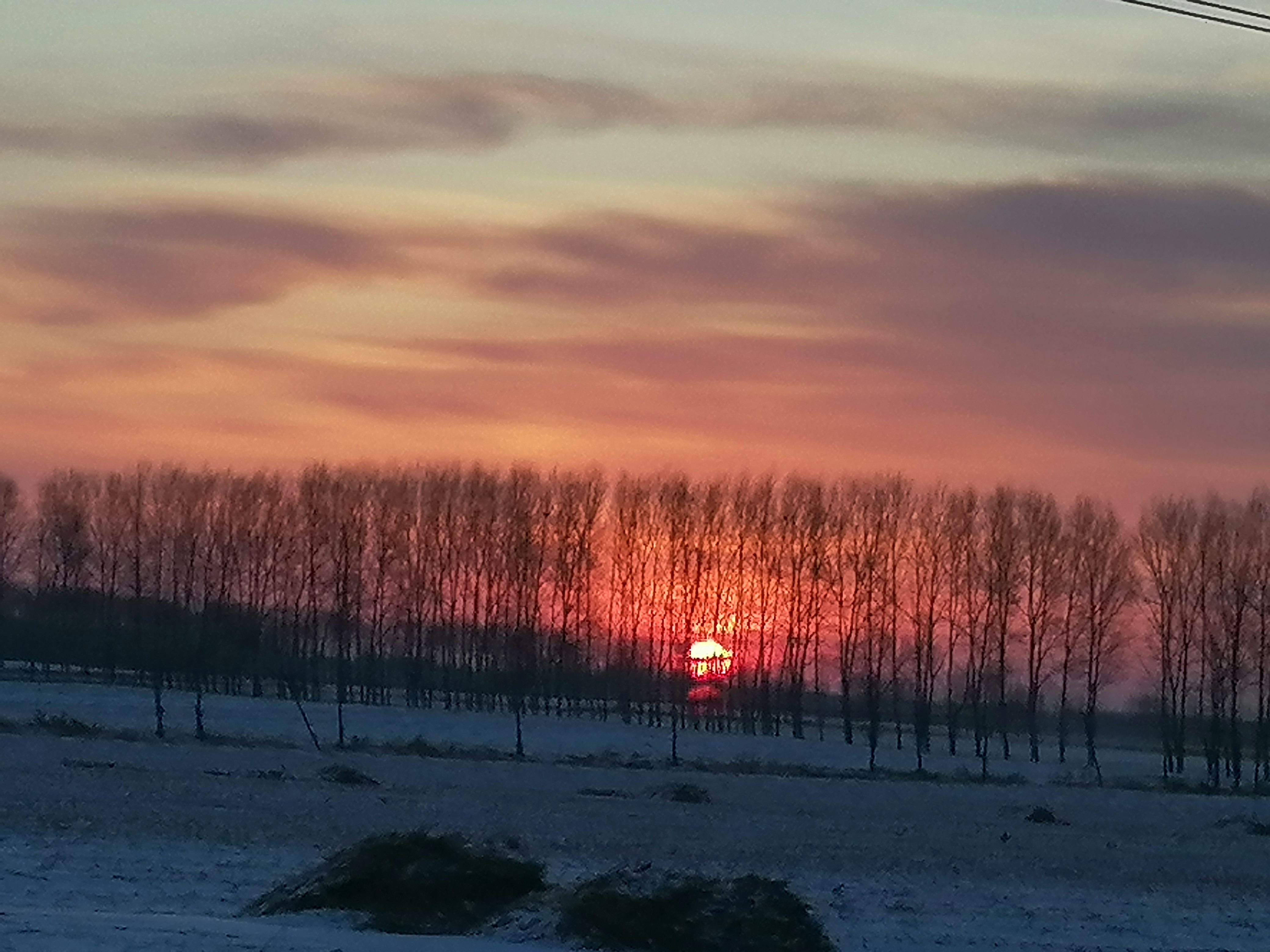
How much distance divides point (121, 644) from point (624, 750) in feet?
159

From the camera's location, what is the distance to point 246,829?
29391 mm

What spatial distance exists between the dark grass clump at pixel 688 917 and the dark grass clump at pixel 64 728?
42813 millimetres

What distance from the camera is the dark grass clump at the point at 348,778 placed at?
1693 inches

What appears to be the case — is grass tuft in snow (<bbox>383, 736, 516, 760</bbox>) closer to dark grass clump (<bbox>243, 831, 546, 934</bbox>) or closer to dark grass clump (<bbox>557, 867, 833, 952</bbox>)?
dark grass clump (<bbox>243, 831, 546, 934</bbox>)

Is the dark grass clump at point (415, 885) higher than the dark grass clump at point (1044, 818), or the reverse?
the dark grass clump at point (415, 885)

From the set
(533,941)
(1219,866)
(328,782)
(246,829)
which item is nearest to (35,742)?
(328,782)

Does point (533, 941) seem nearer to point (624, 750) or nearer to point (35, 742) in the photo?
point (35, 742)

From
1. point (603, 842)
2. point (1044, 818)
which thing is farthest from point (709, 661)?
point (603, 842)

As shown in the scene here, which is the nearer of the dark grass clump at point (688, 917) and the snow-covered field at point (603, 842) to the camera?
the dark grass clump at point (688, 917)

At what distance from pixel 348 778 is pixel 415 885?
26247mm

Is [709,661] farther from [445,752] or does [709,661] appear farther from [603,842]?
[603,842]

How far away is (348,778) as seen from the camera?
43.4 m

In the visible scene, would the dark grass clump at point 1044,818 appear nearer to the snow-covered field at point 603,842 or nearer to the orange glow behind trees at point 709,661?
the snow-covered field at point 603,842

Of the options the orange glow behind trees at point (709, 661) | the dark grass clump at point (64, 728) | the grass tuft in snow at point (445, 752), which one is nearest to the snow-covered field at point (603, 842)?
the grass tuft in snow at point (445, 752)
